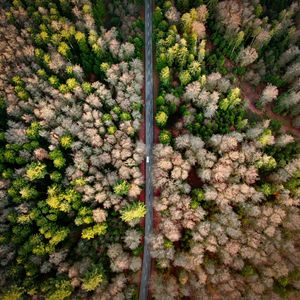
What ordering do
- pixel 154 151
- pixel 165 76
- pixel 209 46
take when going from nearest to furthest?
pixel 154 151 < pixel 165 76 < pixel 209 46

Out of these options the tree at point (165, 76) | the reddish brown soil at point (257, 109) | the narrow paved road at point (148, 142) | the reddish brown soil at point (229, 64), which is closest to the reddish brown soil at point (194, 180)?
the narrow paved road at point (148, 142)

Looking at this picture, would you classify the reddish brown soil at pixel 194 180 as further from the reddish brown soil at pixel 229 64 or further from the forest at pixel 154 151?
the reddish brown soil at pixel 229 64

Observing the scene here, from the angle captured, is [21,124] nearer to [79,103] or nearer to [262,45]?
[79,103]

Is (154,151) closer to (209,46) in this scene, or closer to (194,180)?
(194,180)

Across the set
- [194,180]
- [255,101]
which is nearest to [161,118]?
[194,180]

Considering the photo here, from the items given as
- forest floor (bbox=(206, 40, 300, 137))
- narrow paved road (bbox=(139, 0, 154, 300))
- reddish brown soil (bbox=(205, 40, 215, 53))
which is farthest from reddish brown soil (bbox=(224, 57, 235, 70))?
narrow paved road (bbox=(139, 0, 154, 300))

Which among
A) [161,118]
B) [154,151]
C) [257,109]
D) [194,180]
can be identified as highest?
[257,109]

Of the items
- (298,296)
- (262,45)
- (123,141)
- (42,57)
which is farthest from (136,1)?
(298,296)
